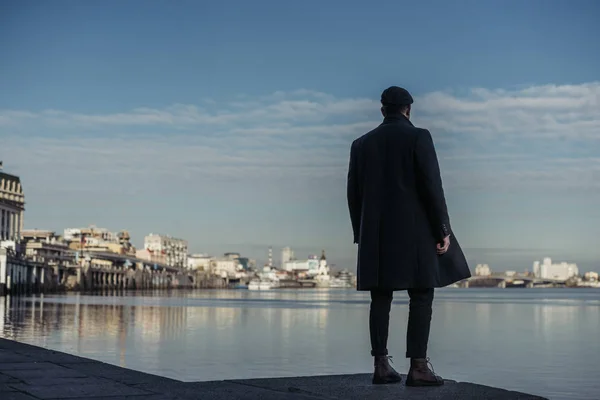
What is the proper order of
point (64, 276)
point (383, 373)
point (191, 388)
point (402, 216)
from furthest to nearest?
point (64, 276) → point (402, 216) → point (383, 373) → point (191, 388)

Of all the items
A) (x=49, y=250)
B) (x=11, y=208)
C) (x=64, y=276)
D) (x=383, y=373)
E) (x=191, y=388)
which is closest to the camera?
(x=191, y=388)

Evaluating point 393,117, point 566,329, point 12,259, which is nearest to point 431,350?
point 566,329

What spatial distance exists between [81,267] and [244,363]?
132 meters

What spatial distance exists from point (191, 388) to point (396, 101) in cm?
277

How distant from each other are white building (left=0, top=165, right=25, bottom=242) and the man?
139 metres

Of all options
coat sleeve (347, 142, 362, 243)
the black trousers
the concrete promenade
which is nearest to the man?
the black trousers

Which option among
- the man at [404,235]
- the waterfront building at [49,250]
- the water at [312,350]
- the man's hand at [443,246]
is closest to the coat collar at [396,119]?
the man at [404,235]

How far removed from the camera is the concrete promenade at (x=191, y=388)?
6.18 metres

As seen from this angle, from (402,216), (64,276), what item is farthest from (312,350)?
(64,276)

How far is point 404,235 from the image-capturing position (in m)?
7.20

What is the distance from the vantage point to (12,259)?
298 ft

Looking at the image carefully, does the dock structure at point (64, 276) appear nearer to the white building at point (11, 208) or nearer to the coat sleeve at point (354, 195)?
the white building at point (11, 208)

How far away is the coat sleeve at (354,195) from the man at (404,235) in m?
Answer: 0.11

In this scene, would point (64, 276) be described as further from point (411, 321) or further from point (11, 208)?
point (411, 321)
